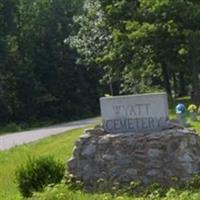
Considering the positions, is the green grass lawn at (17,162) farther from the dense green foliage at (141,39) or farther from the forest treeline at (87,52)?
the forest treeline at (87,52)

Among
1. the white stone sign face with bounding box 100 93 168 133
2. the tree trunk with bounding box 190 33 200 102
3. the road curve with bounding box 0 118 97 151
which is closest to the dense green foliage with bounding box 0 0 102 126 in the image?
the road curve with bounding box 0 118 97 151

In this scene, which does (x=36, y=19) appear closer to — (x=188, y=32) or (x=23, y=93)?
(x=23, y=93)

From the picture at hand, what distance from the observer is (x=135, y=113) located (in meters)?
10.4

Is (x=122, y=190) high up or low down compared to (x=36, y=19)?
down

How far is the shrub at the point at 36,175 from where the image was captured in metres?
10.1

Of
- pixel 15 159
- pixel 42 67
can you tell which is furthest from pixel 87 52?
pixel 15 159

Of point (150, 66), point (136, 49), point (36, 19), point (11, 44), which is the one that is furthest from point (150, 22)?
point (36, 19)

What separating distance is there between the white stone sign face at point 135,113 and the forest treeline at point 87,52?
2166cm

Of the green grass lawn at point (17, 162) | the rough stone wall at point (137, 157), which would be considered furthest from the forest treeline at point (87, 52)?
the rough stone wall at point (137, 157)

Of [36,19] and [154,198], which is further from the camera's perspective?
[36,19]

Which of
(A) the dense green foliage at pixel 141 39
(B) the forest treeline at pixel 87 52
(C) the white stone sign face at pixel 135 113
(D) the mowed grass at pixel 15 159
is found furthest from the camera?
(B) the forest treeline at pixel 87 52

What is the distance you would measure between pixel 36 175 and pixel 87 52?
3501 cm

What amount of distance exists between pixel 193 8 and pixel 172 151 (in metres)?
22.7

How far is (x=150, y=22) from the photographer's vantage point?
34.0 m
